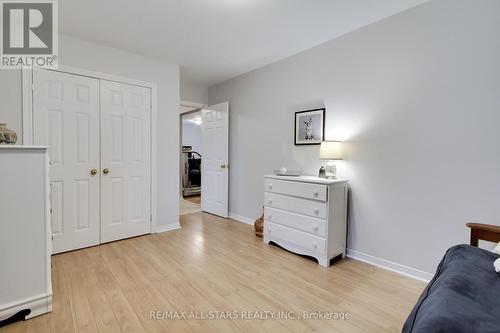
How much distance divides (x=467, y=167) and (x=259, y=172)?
2.54 metres

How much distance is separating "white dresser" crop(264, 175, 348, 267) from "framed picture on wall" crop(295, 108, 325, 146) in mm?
632

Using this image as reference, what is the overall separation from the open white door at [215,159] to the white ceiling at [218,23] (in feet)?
4.17

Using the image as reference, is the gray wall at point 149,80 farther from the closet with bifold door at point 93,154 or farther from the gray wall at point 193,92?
the gray wall at point 193,92

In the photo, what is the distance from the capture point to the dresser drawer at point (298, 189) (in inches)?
100

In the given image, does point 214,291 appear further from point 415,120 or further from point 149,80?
point 149,80

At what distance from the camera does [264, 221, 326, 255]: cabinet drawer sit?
8.45ft

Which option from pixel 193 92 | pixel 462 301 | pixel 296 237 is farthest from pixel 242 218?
pixel 462 301

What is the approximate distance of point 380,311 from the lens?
1813 mm

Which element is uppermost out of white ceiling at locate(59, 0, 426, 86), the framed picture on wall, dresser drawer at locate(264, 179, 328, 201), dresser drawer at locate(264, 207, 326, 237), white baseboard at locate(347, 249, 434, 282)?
white ceiling at locate(59, 0, 426, 86)

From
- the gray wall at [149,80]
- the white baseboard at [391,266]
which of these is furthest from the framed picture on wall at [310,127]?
the gray wall at [149,80]

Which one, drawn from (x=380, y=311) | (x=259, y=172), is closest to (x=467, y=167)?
(x=380, y=311)

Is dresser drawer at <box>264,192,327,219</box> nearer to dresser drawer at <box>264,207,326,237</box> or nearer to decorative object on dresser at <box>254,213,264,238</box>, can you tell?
dresser drawer at <box>264,207,326,237</box>

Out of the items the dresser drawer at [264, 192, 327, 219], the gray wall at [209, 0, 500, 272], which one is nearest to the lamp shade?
the gray wall at [209, 0, 500, 272]

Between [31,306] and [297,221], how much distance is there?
238 cm
